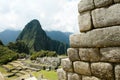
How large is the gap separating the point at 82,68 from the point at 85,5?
1410 millimetres

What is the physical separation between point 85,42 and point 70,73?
1.05 meters

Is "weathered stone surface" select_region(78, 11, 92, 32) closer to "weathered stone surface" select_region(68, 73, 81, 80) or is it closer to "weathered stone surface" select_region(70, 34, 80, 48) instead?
"weathered stone surface" select_region(70, 34, 80, 48)

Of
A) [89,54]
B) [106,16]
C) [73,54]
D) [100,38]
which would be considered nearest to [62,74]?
[73,54]

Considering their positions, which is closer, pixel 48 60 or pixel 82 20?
pixel 82 20

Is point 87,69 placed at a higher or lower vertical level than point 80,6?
lower

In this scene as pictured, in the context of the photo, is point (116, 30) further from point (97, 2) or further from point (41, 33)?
point (41, 33)

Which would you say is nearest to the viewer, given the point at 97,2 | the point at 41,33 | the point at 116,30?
the point at 116,30

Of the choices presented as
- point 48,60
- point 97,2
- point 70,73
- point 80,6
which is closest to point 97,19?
point 97,2

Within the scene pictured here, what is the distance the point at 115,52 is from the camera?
441 centimetres

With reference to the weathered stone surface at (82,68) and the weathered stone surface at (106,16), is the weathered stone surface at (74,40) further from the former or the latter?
the weathered stone surface at (106,16)

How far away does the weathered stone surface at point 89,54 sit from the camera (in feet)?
16.2

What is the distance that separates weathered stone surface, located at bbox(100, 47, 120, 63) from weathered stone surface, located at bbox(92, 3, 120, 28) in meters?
0.48

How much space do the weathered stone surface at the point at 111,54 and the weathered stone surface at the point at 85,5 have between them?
38.3 inches

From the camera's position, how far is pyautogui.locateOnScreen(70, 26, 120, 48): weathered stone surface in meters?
4.40
